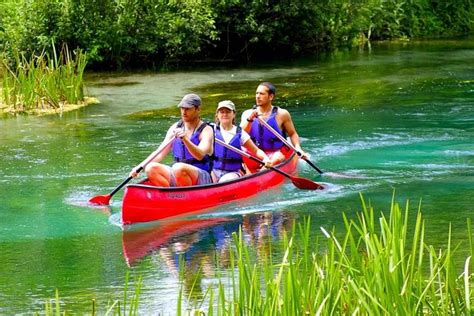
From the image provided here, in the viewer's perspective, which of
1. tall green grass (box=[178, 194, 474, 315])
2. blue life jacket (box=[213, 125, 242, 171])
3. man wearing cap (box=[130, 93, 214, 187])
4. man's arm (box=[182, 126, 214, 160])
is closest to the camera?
tall green grass (box=[178, 194, 474, 315])

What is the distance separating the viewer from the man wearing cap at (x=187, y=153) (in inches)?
390

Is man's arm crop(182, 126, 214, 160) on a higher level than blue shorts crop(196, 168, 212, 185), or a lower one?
higher

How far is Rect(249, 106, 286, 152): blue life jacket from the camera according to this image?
12250 mm

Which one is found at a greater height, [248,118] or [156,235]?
[248,118]

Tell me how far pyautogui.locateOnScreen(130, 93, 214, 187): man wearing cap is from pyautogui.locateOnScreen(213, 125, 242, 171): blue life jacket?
48 centimetres

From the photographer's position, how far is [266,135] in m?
12.4

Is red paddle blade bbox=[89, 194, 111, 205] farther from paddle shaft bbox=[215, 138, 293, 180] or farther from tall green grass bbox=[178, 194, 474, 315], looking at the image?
tall green grass bbox=[178, 194, 474, 315]

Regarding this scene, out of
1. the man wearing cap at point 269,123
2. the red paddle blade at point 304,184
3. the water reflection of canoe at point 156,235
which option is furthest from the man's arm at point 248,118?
the water reflection of canoe at point 156,235

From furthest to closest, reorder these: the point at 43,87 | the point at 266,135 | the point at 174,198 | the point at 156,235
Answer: the point at 43,87, the point at 266,135, the point at 174,198, the point at 156,235

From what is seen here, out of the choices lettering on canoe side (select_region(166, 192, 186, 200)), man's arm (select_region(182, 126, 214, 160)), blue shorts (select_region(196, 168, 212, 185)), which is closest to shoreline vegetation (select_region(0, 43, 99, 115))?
blue shorts (select_region(196, 168, 212, 185))

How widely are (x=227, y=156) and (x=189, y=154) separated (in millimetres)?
778

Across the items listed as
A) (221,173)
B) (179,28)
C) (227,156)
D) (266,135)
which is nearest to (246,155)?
(227,156)

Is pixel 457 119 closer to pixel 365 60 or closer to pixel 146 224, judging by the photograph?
pixel 146 224

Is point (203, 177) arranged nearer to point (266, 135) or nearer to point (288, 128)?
point (266, 135)
